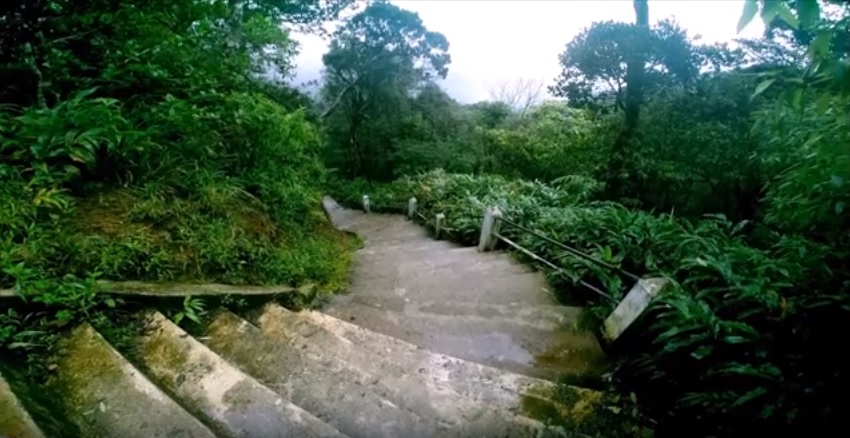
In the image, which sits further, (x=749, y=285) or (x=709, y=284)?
(x=709, y=284)

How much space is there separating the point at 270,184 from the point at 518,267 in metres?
2.96

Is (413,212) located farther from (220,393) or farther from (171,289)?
(220,393)

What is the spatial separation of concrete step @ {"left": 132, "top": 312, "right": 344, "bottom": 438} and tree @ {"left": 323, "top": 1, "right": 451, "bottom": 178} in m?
19.2

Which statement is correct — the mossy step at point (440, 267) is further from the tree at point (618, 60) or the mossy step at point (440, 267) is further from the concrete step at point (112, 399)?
the tree at point (618, 60)

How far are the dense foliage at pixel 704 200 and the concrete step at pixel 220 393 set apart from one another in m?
1.76

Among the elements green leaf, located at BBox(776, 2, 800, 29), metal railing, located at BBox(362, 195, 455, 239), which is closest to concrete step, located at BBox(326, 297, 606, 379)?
green leaf, located at BBox(776, 2, 800, 29)

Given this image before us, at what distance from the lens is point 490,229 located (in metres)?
6.79

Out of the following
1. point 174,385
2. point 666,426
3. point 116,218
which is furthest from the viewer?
point 116,218

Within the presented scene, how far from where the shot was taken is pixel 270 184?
4992 millimetres

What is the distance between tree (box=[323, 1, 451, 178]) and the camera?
792 inches

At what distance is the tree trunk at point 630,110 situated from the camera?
9.39m

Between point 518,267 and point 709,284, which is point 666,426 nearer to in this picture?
point 709,284

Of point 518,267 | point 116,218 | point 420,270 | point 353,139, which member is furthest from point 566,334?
point 353,139

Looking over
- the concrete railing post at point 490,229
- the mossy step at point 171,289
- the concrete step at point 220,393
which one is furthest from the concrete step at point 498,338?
the concrete railing post at point 490,229
